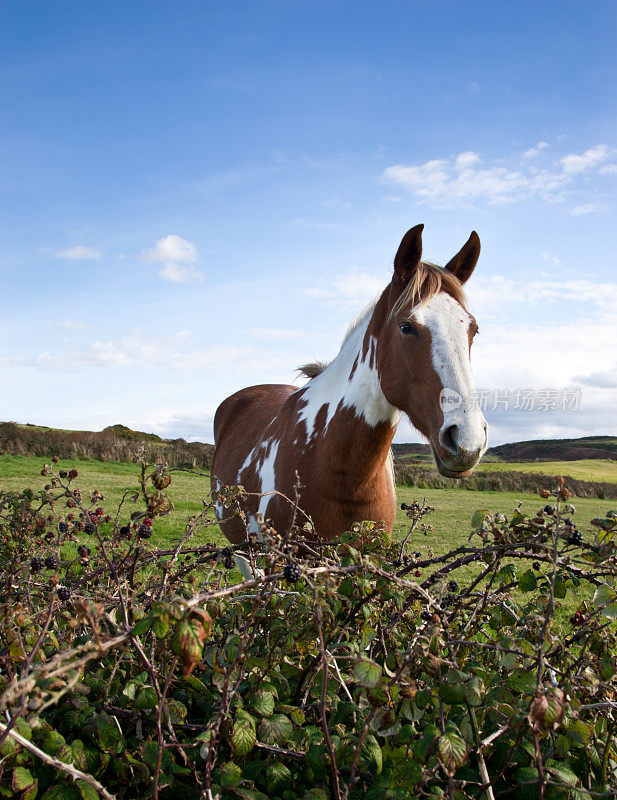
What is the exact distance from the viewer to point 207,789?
969 mm

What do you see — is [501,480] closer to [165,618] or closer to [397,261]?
[397,261]

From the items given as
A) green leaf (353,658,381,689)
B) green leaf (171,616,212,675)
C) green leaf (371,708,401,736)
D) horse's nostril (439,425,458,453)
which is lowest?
green leaf (371,708,401,736)

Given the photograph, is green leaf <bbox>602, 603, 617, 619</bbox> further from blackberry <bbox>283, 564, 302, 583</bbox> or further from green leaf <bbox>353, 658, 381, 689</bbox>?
blackberry <bbox>283, 564, 302, 583</bbox>

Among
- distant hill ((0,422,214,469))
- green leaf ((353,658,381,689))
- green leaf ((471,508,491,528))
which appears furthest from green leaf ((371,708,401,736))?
distant hill ((0,422,214,469))

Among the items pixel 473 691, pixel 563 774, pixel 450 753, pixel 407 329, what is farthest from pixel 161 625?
pixel 407 329

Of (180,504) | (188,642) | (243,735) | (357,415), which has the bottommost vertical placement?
(180,504)

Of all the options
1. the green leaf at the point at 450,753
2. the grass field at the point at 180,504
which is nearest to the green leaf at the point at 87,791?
the green leaf at the point at 450,753

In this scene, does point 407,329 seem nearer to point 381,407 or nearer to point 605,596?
point 381,407

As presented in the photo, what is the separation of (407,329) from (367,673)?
210 centimetres

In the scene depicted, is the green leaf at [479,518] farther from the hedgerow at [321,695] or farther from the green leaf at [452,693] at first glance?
the green leaf at [452,693]

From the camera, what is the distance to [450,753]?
3.14 feet

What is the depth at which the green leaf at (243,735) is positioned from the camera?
102 centimetres

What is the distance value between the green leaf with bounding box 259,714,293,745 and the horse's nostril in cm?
148

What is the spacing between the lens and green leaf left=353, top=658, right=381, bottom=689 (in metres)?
0.95
